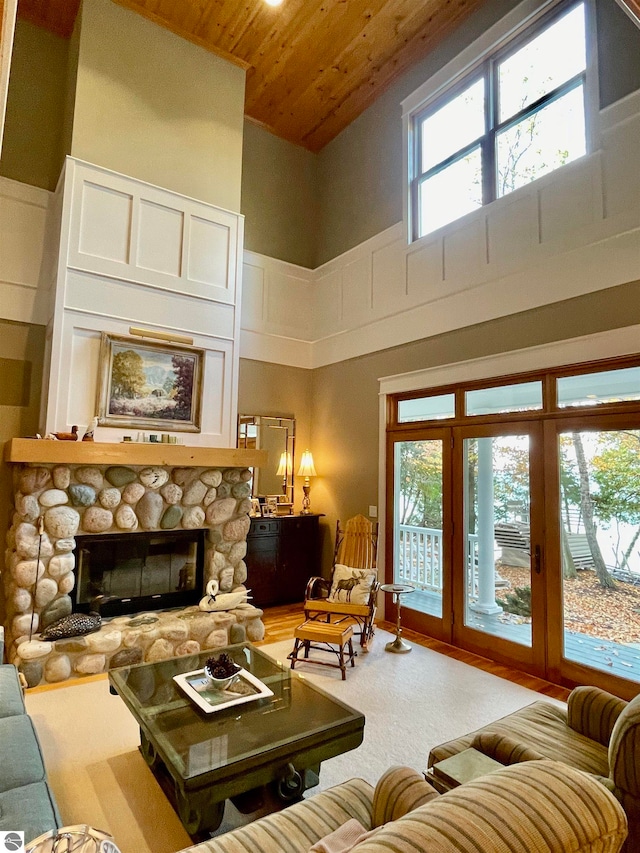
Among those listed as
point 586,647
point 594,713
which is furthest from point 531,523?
point 594,713

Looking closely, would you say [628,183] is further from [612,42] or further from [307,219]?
[307,219]

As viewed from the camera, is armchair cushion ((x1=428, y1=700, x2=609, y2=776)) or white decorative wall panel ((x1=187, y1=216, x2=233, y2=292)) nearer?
armchair cushion ((x1=428, y1=700, x2=609, y2=776))

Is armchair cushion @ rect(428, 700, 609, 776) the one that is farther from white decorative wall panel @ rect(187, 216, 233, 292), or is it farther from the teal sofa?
white decorative wall panel @ rect(187, 216, 233, 292)

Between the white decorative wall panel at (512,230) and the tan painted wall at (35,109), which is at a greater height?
the tan painted wall at (35,109)

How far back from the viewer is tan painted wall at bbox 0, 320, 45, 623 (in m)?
4.70

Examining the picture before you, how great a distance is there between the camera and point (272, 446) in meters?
6.39

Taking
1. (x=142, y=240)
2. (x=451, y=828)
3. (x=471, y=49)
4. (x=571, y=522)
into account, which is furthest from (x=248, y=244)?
(x=451, y=828)

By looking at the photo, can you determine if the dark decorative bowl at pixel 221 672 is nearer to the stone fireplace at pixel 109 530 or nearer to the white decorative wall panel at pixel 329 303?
the stone fireplace at pixel 109 530

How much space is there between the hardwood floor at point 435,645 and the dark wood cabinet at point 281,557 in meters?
0.19

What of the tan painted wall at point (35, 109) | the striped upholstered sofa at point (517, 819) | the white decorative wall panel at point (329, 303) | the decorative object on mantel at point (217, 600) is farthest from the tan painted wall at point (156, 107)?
the striped upholstered sofa at point (517, 819)

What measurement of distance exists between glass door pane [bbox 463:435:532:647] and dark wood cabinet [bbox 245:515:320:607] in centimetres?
212

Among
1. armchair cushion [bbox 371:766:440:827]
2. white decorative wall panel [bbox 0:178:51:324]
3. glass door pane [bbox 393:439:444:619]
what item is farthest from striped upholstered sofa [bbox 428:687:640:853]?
white decorative wall panel [bbox 0:178:51:324]

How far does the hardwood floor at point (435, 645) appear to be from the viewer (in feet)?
12.4

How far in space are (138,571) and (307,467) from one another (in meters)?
2.50
